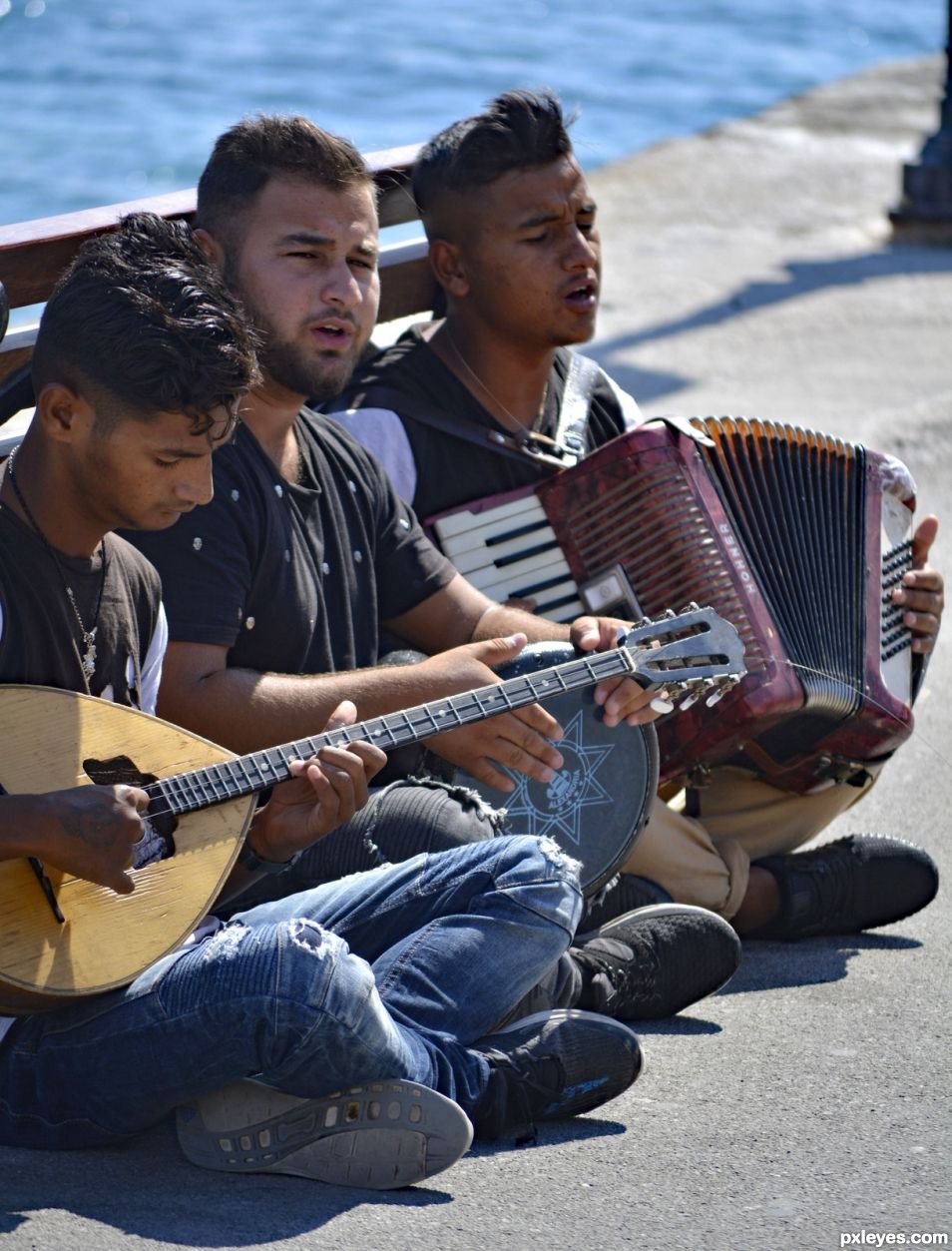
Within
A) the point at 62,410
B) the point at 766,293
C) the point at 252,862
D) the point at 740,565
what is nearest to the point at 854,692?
the point at 740,565

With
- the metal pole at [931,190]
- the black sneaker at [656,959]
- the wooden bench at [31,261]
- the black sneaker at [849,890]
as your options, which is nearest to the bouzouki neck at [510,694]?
the black sneaker at [656,959]

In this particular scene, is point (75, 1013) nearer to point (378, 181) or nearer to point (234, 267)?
point (234, 267)

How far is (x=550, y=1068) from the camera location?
2961 millimetres

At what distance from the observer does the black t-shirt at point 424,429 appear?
3.99 meters

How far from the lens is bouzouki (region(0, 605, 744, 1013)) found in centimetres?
274

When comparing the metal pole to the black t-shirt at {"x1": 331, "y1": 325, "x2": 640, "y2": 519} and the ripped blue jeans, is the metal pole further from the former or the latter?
the ripped blue jeans

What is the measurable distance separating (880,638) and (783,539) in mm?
290

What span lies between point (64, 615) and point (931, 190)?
296 inches

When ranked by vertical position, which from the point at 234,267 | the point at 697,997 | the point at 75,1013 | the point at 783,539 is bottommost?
the point at 697,997

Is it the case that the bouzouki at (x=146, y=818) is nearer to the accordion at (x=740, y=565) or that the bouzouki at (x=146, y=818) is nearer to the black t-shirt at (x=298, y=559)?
the black t-shirt at (x=298, y=559)

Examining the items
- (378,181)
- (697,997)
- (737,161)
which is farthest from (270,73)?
(697,997)

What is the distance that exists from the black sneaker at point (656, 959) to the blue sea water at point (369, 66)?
11211 mm

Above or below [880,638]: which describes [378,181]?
above

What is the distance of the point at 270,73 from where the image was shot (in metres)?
21.5
